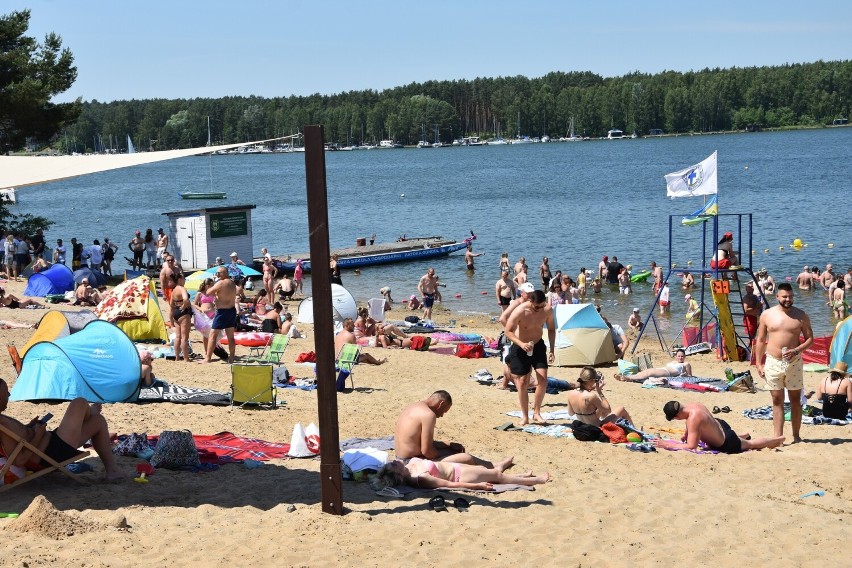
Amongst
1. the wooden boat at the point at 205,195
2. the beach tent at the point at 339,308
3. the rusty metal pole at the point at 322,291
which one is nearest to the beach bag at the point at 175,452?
the rusty metal pole at the point at 322,291

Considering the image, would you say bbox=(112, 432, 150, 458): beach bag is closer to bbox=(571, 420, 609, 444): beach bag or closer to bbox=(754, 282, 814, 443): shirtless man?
bbox=(571, 420, 609, 444): beach bag

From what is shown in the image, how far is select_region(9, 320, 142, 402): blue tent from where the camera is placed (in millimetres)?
10062

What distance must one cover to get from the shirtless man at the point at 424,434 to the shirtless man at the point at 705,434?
2.47m

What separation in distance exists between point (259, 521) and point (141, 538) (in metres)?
0.83

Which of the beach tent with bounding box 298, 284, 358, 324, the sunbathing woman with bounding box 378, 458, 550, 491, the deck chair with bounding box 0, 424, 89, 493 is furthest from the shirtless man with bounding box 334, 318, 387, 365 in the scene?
the deck chair with bounding box 0, 424, 89, 493

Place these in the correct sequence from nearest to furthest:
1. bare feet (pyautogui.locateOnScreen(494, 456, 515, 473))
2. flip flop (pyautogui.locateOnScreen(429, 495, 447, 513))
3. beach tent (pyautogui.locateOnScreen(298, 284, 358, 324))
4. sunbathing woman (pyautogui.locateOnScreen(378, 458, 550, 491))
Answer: flip flop (pyautogui.locateOnScreen(429, 495, 447, 513)), sunbathing woman (pyautogui.locateOnScreen(378, 458, 550, 491)), bare feet (pyautogui.locateOnScreen(494, 456, 515, 473)), beach tent (pyautogui.locateOnScreen(298, 284, 358, 324))

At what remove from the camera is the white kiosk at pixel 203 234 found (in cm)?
2866

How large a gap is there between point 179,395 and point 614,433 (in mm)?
4727

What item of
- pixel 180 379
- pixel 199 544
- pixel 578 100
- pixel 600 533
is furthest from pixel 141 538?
pixel 578 100

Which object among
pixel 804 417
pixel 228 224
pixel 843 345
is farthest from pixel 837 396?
pixel 228 224

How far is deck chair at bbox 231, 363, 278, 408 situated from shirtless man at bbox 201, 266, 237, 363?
110 inches

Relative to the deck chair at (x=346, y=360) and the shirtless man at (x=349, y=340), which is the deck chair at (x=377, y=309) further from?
the deck chair at (x=346, y=360)

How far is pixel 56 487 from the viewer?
7.34 meters

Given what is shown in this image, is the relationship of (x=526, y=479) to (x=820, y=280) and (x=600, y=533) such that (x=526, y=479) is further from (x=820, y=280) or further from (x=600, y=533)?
(x=820, y=280)
